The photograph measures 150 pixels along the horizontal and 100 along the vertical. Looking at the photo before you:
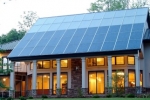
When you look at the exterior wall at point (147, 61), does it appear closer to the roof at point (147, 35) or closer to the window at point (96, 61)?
the roof at point (147, 35)

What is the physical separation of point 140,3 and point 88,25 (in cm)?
1887

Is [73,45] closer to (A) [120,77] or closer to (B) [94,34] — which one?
(B) [94,34]

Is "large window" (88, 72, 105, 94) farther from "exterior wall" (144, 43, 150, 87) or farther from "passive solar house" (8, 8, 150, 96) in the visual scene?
"exterior wall" (144, 43, 150, 87)

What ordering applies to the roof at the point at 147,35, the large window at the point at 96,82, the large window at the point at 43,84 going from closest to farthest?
the roof at the point at 147,35 → the large window at the point at 96,82 → the large window at the point at 43,84

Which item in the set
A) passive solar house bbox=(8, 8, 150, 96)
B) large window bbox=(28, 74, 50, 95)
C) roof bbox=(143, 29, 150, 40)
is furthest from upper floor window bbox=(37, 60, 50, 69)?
roof bbox=(143, 29, 150, 40)

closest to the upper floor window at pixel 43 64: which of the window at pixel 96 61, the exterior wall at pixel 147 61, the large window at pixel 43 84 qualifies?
the large window at pixel 43 84

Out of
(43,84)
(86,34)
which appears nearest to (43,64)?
(43,84)

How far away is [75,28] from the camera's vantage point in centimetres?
3022

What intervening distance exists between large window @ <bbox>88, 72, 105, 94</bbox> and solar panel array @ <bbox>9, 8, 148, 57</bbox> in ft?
11.0

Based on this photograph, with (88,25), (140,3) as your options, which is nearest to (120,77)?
(88,25)

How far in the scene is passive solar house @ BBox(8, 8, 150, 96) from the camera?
2577 centimetres

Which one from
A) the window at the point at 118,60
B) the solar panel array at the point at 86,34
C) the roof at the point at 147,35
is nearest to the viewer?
the solar panel array at the point at 86,34

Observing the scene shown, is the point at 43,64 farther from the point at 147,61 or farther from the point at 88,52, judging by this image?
the point at 147,61

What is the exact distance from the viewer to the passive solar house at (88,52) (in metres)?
25.8
